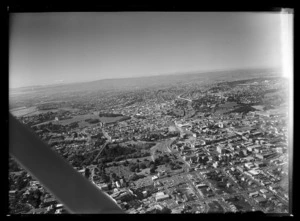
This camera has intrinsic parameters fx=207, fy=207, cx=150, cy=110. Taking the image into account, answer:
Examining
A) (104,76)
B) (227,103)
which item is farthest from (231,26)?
(104,76)

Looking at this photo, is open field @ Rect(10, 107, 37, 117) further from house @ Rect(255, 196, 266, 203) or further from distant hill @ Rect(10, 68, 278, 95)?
house @ Rect(255, 196, 266, 203)

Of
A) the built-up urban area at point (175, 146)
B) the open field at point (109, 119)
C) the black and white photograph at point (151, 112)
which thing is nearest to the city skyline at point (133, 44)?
the black and white photograph at point (151, 112)

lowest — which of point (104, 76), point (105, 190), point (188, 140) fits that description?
point (105, 190)

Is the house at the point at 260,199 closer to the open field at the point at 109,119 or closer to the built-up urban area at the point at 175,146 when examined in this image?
the built-up urban area at the point at 175,146

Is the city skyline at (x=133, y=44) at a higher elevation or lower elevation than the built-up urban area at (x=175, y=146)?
higher

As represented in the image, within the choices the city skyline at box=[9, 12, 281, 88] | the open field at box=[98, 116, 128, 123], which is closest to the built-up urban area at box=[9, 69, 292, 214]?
the open field at box=[98, 116, 128, 123]
